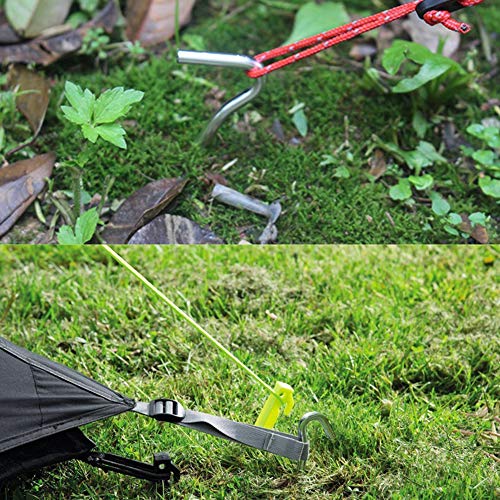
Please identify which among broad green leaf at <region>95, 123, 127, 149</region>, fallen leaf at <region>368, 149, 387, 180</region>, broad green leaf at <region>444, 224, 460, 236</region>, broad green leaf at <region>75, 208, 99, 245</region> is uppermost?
broad green leaf at <region>95, 123, 127, 149</region>

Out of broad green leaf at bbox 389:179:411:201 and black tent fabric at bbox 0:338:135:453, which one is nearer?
black tent fabric at bbox 0:338:135:453

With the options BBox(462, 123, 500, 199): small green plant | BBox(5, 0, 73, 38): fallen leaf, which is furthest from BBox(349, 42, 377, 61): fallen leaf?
BBox(5, 0, 73, 38): fallen leaf

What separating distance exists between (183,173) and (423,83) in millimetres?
738

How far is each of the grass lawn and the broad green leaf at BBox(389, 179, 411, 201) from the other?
28mm

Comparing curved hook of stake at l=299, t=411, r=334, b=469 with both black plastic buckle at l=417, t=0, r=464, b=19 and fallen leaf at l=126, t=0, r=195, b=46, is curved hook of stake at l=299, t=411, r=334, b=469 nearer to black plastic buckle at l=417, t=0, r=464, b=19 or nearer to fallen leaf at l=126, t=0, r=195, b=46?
black plastic buckle at l=417, t=0, r=464, b=19

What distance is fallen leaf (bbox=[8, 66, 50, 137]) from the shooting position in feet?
7.39

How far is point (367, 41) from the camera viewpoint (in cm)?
264

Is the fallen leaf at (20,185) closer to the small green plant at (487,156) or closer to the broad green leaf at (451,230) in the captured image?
the broad green leaf at (451,230)

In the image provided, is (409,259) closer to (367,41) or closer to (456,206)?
(456,206)

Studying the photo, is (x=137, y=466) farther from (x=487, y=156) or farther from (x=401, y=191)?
(x=487, y=156)

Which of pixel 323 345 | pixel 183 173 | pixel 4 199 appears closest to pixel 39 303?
pixel 4 199

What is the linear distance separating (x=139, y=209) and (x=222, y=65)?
0.43m

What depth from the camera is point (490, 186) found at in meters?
2.16

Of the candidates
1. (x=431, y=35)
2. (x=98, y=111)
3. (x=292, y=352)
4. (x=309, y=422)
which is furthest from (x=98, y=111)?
(x=431, y=35)
